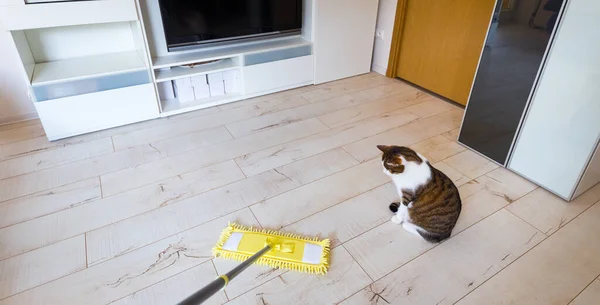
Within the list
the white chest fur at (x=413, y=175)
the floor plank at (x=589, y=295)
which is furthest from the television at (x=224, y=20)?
the floor plank at (x=589, y=295)

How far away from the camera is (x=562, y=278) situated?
1.31 m

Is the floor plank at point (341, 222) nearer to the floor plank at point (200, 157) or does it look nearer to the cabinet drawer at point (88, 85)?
the floor plank at point (200, 157)

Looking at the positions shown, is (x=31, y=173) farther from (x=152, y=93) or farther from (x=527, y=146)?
(x=527, y=146)

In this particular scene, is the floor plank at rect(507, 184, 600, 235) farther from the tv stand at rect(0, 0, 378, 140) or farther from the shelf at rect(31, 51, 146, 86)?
the shelf at rect(31, 51, 146, 86)

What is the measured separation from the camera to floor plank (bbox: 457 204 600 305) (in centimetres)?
124

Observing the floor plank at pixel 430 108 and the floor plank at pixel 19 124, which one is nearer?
the floor plank at pixel 19 124

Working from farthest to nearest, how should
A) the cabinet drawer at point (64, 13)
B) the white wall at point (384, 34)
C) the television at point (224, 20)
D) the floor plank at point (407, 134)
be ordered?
the white wall at point (384, 34) → the television at point (224, 20) → the floor plank at point (407, 134) → the cabinet drawer at point (64, 13)

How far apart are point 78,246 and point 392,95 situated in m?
2.32

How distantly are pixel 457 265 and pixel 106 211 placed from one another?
1563 mm

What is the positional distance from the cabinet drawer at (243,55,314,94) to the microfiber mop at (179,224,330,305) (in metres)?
1.43

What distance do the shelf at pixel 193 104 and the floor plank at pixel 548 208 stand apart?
76.9 inches

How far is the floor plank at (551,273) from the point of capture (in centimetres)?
124

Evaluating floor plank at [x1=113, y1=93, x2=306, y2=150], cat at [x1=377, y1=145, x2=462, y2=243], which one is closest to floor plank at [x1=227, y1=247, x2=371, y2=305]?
cat at [x1=377, y1=145, x2=462, y2=243]

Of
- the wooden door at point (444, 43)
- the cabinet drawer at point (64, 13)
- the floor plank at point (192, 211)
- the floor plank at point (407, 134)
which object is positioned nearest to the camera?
the floor plank at point (192, 211)
